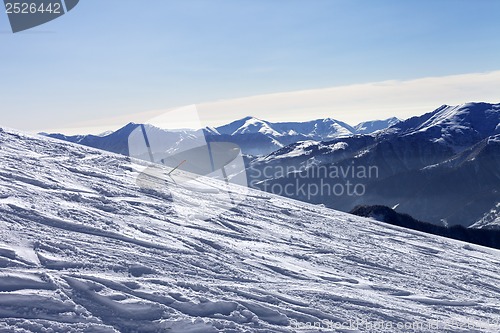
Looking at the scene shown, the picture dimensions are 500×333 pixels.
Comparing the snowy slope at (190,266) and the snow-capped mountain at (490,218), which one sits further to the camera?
the snow-capped mountain at (490,218)

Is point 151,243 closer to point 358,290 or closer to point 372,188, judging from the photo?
point 358,290

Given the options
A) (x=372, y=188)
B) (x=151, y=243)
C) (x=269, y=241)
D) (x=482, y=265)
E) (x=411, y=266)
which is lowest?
(x=372, y=188)

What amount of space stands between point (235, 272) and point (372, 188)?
192223 millimetres

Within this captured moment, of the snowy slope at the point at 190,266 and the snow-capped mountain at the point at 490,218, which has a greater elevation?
the snowy slope at the point at 190,266

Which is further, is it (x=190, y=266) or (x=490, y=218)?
(x=490, y=218)

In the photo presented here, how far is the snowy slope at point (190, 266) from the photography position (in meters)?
8.44

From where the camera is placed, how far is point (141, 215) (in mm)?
15016

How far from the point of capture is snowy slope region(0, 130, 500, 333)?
8438mm

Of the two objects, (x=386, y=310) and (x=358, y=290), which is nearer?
(x=386, y=310)

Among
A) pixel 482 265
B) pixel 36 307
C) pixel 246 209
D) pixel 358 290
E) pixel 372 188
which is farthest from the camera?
pixel 372 188

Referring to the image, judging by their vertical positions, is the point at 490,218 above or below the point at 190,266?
below

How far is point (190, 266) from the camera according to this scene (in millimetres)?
11242

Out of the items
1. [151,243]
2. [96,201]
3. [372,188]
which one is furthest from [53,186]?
[372,188]

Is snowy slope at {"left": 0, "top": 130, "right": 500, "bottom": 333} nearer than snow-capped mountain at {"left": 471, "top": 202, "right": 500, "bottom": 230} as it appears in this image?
Yes
